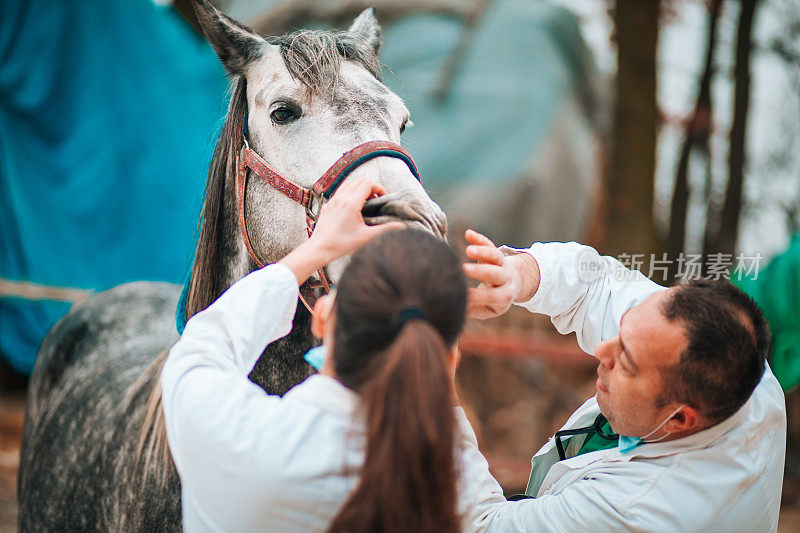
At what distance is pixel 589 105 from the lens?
234 inches

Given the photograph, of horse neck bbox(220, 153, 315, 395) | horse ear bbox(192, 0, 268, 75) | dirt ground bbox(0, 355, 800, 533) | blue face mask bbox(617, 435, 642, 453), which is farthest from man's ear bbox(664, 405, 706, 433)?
dirt ground bbox(0, 355, 800, 533)

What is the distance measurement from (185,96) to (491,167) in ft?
9.14

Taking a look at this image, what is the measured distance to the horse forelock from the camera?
5.78 feet

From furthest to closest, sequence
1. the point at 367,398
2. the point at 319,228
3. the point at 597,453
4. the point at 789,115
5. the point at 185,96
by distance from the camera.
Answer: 1. the point at 789,115
2. the point at 185,96
3. the point at 597,453
4. the point at 319,228
5. the point at 367,398

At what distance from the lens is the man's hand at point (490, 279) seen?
60.9 inches

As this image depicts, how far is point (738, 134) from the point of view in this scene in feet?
24.4

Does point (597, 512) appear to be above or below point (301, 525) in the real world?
below

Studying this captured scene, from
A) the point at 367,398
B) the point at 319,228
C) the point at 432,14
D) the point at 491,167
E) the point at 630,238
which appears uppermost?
the point at 432,14

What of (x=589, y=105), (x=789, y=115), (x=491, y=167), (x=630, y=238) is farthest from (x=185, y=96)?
(x=789, y=115)

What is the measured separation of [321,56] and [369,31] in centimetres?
50

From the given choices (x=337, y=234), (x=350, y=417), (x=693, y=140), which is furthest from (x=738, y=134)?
(x=350, y=417)

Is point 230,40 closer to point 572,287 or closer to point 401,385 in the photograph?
point 572,287

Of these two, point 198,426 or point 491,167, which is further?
point 491,167

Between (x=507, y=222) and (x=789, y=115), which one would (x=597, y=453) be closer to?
Result: (x=507, y=222)
